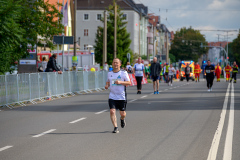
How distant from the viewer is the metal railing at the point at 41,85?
741 inches

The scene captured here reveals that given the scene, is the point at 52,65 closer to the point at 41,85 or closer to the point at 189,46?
the point at 41,85

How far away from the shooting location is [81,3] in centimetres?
10312

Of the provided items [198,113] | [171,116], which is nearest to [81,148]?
[171,116]

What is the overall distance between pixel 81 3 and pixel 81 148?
9567 centimetres

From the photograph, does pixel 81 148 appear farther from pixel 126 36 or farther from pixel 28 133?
pixel 126 36

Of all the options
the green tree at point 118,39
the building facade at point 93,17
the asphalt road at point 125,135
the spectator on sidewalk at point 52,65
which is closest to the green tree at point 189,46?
the building facade at point 93,17

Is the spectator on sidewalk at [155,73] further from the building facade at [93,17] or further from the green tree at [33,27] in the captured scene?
the building facade at [93,17]

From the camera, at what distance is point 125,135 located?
35.0 feet

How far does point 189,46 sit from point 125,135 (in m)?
136

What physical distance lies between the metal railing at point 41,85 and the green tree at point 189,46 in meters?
116

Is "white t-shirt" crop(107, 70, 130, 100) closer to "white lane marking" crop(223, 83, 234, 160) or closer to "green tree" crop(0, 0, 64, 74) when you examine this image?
"white lane marking" crop(223, 83, 234, 160)

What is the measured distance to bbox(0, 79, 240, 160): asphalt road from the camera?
8.29m

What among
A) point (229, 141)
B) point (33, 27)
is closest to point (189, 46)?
point (33, 27)

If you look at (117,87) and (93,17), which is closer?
(117,87)
